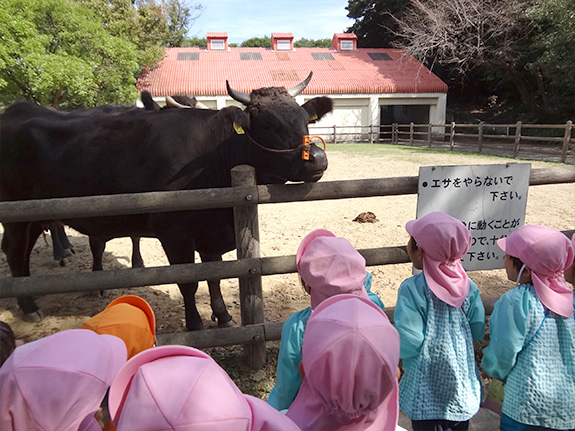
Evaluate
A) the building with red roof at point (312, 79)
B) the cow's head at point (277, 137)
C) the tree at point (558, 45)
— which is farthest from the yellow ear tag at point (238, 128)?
the building with red roof at point (312, 79)

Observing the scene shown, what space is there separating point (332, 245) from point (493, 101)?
3626 centimetres

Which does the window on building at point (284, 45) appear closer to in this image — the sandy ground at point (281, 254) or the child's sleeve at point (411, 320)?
the sandy ground at point (281, 254)

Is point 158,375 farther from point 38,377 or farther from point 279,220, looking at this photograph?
point 279,220

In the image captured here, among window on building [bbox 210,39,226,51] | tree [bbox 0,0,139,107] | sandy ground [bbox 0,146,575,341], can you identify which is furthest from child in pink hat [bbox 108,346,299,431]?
window on building [bbox 210,39,226,51]

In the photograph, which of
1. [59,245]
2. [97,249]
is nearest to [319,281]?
[97,249]

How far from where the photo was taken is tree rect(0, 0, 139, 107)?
46.4 feet

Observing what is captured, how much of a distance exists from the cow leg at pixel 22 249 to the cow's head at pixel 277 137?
8.40ft

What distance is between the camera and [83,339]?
3.60 feet

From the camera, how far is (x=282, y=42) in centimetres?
3244

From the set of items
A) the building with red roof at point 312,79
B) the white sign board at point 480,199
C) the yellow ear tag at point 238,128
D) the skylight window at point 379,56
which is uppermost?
the skylight window at point 379,56

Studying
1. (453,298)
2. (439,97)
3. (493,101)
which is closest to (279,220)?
(453,298)

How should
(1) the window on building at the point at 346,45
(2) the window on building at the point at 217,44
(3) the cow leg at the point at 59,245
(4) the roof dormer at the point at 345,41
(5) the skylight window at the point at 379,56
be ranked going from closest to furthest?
(3) the cow leg at the point at 59,245
(2) the window on building at the point at 217,44
(5) the skylight window at the point at 379,56
(4) the roof dormer at the point at 345,41
(1) the window on building at the point at 346,45

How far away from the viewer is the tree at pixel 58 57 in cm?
1413

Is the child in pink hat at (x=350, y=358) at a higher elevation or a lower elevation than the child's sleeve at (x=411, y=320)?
higher
